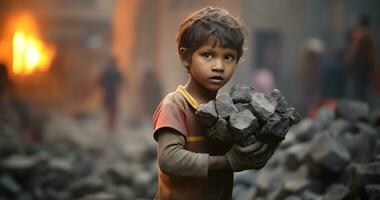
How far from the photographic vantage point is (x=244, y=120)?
2.91 m

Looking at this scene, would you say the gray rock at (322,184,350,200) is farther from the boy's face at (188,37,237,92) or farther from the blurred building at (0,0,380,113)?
the blurred building at (0,0,380,113)

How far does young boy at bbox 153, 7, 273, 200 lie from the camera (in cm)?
295

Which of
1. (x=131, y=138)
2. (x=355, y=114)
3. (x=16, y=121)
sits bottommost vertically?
(x=131, y=138)

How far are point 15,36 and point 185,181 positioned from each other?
31.7 feet

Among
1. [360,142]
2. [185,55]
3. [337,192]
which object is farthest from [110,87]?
[185,55]

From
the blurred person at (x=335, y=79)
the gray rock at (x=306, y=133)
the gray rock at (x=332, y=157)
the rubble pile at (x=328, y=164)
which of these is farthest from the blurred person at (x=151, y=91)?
the gray rock at (x=332, y=157)

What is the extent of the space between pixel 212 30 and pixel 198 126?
51 centimetres

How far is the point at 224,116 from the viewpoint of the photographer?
9.61ft

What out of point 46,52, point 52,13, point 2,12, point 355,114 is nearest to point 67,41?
point 52,13

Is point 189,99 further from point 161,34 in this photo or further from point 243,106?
point 161,34

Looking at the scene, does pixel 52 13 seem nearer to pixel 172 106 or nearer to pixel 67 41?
pixel 67 41

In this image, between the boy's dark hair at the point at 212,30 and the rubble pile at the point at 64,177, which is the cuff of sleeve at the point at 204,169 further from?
the rubble pile at the point at 64,177

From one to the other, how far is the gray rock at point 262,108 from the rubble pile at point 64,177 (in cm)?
372

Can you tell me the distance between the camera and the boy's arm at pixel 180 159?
294 cm
